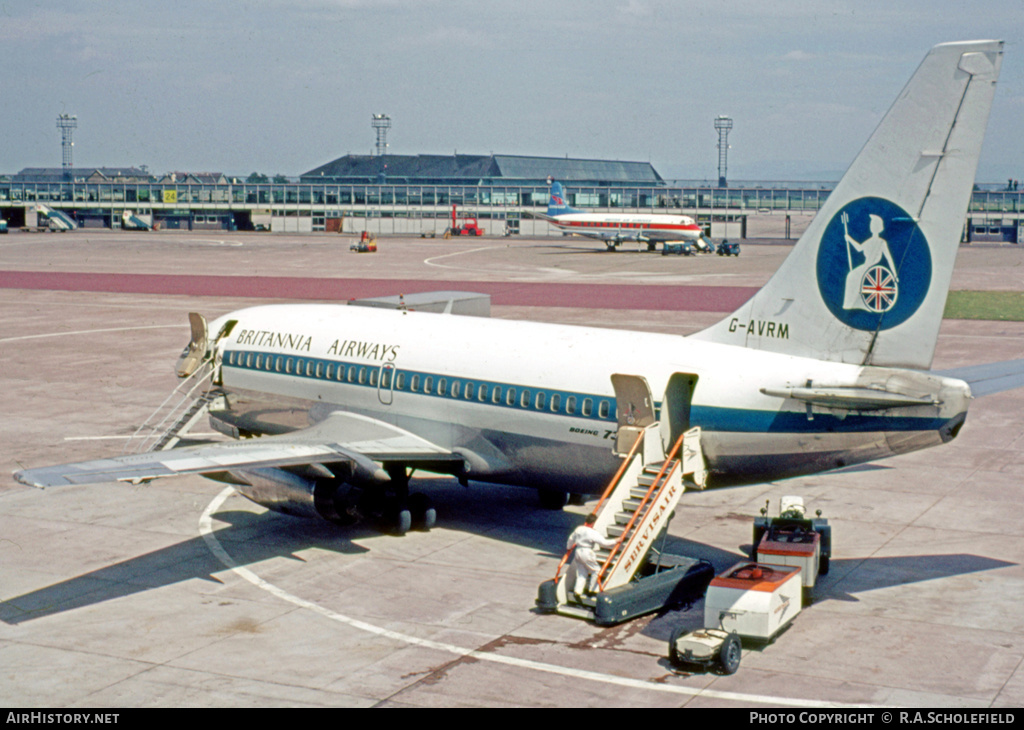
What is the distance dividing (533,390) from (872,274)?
7888mm

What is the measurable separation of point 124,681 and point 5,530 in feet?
34.6

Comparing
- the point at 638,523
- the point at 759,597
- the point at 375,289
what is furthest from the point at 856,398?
the point at 375,289

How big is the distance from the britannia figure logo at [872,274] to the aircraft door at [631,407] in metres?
4.42

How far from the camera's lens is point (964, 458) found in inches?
1331

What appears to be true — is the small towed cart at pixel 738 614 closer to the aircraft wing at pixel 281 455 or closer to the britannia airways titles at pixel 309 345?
the aircraft wing at pixel 281 455

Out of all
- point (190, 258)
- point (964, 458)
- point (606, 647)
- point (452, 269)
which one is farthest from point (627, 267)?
point (606, 647)

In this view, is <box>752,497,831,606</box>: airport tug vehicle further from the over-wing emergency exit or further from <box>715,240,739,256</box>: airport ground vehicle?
<box>715,240,739,256</box>: airport ground vehicle

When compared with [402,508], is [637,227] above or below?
above

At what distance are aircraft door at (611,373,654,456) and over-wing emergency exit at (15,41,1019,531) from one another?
0.14ft

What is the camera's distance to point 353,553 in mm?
24656

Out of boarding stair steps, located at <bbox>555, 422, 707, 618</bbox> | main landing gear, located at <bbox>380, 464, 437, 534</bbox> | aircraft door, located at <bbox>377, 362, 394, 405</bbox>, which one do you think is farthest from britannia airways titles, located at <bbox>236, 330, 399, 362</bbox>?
boarding stair steps, located at <bbox>555, 422, 707, 618</bbox>

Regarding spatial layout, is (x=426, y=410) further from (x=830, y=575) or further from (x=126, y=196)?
(x=126, y=196)

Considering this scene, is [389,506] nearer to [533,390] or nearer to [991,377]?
[533,390]

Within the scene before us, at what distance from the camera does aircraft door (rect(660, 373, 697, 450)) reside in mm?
22750
